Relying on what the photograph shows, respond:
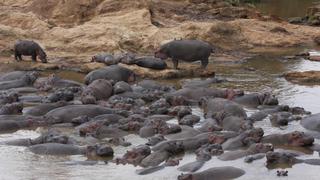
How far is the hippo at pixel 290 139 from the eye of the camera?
1072 cm

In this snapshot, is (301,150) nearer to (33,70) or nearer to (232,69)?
(232,69)

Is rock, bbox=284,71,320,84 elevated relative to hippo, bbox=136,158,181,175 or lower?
lower

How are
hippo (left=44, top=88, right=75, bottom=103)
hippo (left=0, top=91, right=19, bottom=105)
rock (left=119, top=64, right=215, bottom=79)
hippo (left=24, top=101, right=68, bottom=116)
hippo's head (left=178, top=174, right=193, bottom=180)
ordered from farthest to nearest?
1. rock (left=119, top=64, right=215, bottom=79)
2. hippo (left=44, top=88, right=75, bottom=103)
3. hippo (left=0, top=91, right=19, bottom=105)
4. hippo (left=24, top=101, right=68, bottom=116)
5. hippo's head (left=178, top=174, right=193, bottom=180)

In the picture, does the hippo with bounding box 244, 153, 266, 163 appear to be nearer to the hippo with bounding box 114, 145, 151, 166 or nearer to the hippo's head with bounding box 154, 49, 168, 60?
the hippo with bounding box 114, 145, 151, 166

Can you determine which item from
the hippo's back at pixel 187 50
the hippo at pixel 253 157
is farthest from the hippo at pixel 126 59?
the hippo at pixel 253 157

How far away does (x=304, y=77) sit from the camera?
54.9ft

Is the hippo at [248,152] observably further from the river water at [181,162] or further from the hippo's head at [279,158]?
the hippo's head at [279,158]

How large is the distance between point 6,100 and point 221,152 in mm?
5118

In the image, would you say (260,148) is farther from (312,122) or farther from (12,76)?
(12,76)

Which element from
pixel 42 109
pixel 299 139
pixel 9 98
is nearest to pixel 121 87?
pixel 42 109

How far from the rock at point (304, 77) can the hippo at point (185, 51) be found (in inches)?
87.8

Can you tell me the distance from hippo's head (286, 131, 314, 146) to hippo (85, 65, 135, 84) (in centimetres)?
573

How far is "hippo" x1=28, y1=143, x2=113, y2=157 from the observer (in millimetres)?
10328

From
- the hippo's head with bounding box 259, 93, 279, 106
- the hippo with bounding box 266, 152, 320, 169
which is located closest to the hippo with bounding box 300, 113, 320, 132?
the hippo's head with bounding box 259, 93, 279, 106
